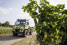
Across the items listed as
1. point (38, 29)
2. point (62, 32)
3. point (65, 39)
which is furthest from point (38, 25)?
point (65, 39)

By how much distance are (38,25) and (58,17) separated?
37 cm

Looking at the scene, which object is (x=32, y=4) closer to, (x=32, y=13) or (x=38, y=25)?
(x=32, y=13)

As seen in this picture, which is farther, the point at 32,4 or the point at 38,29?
the point at 32,4

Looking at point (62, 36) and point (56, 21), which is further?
point (62, 36)

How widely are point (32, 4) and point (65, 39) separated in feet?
3.06

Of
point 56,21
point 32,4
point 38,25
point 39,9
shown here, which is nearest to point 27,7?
point 32,4

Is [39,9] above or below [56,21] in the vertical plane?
above

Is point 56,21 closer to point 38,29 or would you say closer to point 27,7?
point 38,29

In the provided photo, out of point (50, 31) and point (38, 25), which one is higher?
point (38, 25)

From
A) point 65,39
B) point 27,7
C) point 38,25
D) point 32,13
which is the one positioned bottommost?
point 65,39

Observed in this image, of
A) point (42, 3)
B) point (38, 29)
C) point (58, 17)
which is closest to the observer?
point (58, 17)

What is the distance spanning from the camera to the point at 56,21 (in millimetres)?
1561

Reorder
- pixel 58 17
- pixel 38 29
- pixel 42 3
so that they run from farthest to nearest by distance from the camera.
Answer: pixel 42 3 → pixel 38 29 → pixel 58 17

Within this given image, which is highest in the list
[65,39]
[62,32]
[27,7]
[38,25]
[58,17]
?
[27,7]
